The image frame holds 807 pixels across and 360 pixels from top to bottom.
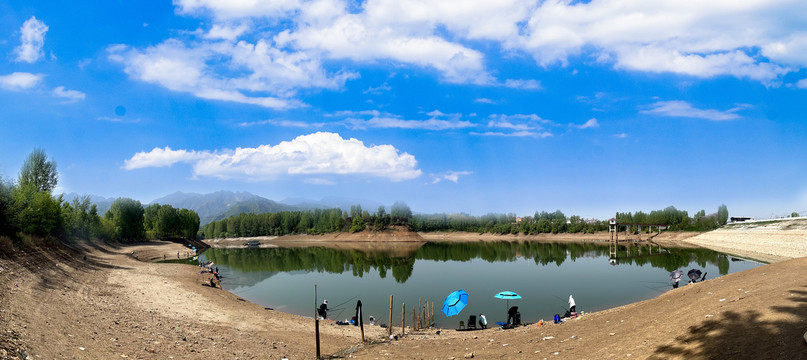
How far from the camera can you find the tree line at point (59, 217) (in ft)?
→ 147

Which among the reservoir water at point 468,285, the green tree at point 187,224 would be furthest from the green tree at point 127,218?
the reservoir water at point 468,285

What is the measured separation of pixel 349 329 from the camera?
26234 mm

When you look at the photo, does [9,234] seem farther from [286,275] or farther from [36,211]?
[286,275]

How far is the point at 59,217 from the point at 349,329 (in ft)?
216

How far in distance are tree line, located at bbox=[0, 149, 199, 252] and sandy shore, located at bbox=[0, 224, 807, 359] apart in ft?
54.6

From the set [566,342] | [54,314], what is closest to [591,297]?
[566,342]

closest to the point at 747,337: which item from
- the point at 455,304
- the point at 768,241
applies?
the point at 455,304

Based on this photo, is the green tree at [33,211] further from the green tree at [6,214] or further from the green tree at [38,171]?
the green tree at [38,171]

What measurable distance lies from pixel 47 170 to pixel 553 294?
96.8 meters

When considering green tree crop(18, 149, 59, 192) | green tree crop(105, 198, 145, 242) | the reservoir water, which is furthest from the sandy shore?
green tree crop(105, 198, 145, 242)

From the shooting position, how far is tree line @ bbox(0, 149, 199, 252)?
44.7m

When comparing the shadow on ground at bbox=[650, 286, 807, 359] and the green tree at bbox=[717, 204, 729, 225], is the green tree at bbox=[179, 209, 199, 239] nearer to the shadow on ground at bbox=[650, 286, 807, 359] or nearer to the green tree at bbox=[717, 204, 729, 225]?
the shadow on ground at bbox=[650, 286, 807, 359]

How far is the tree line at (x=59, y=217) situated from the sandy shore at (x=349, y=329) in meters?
16.6

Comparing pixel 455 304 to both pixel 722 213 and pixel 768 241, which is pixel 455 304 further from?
pixel 722 213
